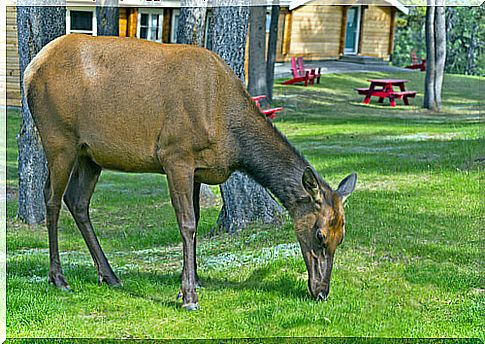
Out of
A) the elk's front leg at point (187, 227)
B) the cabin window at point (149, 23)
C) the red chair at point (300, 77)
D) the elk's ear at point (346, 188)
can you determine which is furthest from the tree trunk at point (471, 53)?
the elk's front leg at point (187, 227)

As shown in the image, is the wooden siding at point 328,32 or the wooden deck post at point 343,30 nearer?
the wooden siding at point 328,32

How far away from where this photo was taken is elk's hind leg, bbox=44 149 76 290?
6.05 meters

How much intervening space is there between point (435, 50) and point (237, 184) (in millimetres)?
8965

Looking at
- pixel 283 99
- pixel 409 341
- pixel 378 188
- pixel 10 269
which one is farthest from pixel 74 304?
pixel 283 99

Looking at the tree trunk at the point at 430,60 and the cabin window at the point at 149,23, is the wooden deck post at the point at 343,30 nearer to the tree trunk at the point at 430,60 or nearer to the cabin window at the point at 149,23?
the tree trunk at the point at 430,60

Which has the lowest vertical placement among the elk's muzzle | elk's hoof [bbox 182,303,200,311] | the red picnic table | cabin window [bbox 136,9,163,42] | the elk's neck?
elk's hoof [bbox 182,303,200,311]

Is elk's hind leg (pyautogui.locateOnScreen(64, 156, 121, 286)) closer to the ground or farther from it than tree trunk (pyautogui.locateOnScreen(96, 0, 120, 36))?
closer to the ground

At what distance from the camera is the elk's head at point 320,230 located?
5773 mm

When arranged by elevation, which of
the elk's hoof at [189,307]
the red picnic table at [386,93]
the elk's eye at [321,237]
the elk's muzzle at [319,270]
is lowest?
the elk's hoof at [189,307]

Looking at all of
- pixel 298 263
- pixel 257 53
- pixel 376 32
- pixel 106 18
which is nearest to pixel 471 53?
pixel 257 53

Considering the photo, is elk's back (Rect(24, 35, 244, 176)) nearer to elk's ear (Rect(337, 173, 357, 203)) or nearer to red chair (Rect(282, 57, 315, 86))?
elk's ear (Rect(337, 173, 357, 203))

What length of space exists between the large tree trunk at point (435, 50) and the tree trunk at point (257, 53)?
295 centimetres

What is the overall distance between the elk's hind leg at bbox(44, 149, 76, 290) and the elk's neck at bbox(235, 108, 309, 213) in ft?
3.95

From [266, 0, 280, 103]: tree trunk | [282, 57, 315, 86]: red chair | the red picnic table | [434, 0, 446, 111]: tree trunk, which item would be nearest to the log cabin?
[282, 57, 315, 86]: red chair
